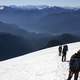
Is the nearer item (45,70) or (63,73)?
(63,73)

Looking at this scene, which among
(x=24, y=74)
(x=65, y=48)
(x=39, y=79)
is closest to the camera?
(x=39, y=79)

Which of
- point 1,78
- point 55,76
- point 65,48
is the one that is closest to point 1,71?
point 1,78

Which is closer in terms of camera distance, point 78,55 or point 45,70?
point 78,55

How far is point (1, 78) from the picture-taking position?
19.9 m

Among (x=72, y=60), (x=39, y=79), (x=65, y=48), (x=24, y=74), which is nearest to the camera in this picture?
(x=72, y=60)

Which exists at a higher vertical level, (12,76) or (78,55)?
(78,55)

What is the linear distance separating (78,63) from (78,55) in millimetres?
422

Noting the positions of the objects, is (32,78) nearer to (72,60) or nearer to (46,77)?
(46,77)

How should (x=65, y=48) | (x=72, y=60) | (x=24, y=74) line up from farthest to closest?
(x=65, y=48)
(x=24, y=74)
(x=72, y=60)

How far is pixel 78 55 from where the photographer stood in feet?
41.8

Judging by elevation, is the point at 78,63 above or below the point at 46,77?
above

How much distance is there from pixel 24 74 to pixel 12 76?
0.87 meters

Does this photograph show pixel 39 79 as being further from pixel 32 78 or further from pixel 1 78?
pixel 1 78

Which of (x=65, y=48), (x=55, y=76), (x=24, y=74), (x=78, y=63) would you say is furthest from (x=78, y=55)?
(x=65, y=48)
